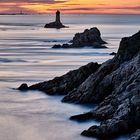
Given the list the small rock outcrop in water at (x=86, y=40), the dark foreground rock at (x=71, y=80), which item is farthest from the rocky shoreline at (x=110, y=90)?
the small rock outcrop in water at (x=86, y=40)

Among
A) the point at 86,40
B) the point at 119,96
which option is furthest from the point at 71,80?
the point at 86,40

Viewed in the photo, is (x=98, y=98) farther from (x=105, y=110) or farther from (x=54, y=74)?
(x=54, y=74)

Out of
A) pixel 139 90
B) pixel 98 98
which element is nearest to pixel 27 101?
pixel 98 98

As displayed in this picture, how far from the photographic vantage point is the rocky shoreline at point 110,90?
2455cm

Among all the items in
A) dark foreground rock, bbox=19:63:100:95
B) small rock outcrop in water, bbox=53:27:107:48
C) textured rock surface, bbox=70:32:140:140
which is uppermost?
textured rock surface, bbox=70:32:140:140

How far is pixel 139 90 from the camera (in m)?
26.5

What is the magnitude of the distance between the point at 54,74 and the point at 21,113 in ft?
71.3

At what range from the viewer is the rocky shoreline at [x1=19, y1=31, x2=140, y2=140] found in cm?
2455

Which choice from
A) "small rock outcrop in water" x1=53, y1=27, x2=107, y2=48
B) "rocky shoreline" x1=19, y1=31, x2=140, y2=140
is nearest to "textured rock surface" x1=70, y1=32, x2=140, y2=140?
"rocky shoreline" x1=19, y1=31, x2=140, y2=140

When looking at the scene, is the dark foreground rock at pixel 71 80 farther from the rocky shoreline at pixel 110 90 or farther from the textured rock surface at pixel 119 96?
the textured rock surface at pixel 119 96

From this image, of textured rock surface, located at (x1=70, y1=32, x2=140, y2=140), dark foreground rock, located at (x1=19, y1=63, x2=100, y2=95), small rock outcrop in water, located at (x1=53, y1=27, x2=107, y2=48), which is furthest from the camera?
small rock outcrop in water, located at (x1=53, y1=27, x2=107, y2=48)

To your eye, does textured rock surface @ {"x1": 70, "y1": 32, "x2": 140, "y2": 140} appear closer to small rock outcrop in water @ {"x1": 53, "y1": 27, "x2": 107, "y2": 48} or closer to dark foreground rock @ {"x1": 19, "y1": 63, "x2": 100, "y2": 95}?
dark foreground rock @ {"x1": 19, "y1": 63, "x2": 100, "y2": 95}

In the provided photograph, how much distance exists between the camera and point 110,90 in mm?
31703

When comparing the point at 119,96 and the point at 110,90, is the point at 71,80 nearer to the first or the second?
the point at 110,90
